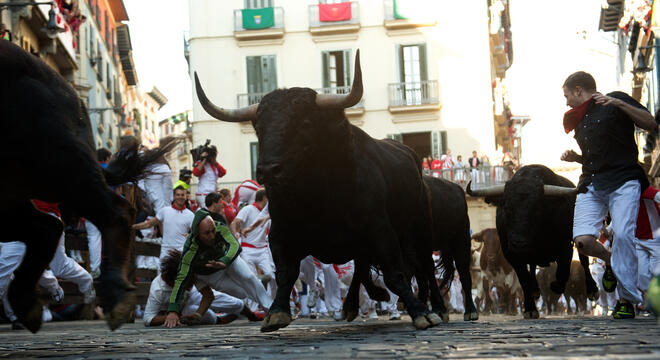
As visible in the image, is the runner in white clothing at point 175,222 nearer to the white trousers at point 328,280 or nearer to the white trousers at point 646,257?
the white trousers at point 328,280

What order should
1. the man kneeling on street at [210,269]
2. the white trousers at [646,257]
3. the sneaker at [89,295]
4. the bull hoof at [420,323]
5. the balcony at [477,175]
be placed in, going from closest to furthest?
the bull hoof at [420,323]
the white trousers at [646,257]
the man kneeling on street at [210,269]
the sneaker at [89,295]
the balcony at [477,175]

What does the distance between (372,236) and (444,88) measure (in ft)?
110

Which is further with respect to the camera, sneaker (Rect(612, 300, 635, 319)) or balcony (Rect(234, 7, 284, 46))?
balcony (Rect(234, 7, 284, 46))

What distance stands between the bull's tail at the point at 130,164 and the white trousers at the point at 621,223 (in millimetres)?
4024

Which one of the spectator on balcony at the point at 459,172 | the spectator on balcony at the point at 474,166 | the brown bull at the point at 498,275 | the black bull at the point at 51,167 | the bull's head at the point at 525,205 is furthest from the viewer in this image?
the spectator on balcony at the point at 459,172

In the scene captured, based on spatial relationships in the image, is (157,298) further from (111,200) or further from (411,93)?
(411,93)

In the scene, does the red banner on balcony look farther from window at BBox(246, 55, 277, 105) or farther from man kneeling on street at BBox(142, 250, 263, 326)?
man kneeling on street at BBox(142, 250, 263, 326)

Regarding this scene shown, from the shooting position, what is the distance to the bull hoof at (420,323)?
809 centimetres

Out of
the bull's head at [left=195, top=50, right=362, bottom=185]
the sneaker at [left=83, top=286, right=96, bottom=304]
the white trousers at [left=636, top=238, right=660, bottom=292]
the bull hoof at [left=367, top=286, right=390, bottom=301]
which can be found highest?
the bull's head at [left=195, top=50, right=362, bottom=185]

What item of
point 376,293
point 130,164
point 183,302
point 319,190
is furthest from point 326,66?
point 130,164

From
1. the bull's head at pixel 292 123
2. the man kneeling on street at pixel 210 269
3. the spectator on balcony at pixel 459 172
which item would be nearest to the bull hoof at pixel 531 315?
the man kneeling on street at pixel 210 269

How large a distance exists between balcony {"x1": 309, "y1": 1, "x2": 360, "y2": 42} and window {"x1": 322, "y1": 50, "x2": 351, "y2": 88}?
0.61 metres

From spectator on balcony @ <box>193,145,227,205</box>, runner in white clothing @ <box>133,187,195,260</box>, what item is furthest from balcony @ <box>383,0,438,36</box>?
runner in white clothing @ <box>133,187,195,260</box>

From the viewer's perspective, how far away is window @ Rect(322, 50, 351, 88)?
136 feet
